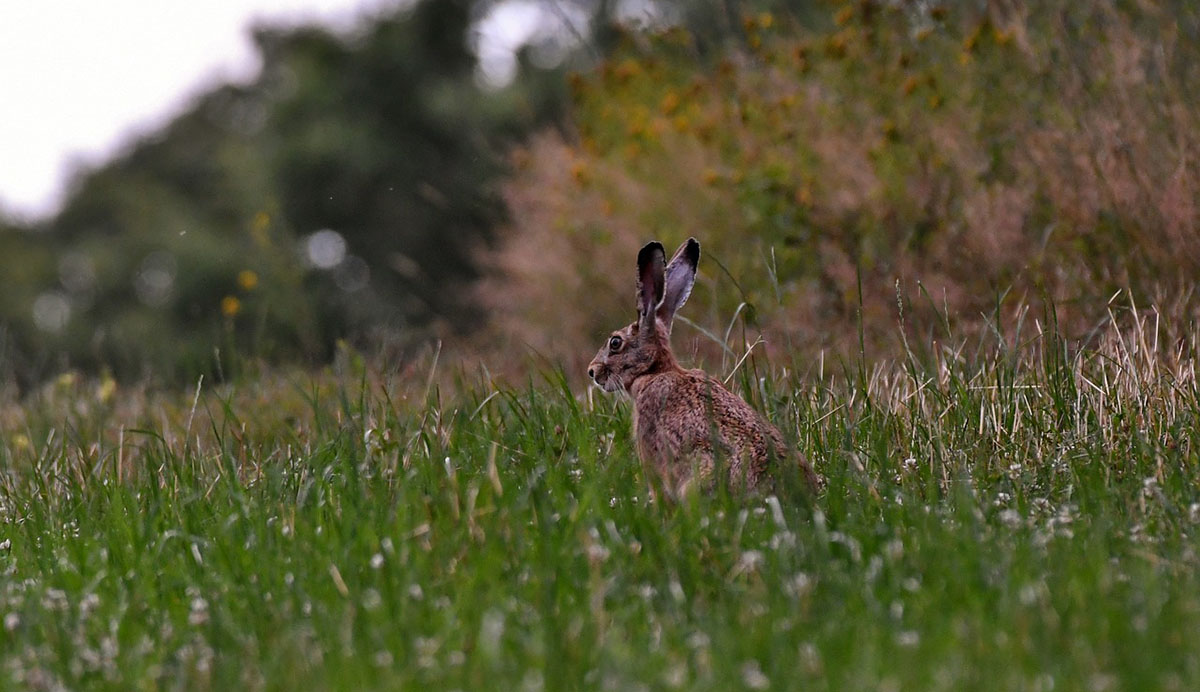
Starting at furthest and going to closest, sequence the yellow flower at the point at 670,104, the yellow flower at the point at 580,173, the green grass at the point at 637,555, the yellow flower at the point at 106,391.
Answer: the yellow flower at the point at 580,173, the yellow flower at the point at 670,104, the yellow flower at the point at 106,391, the green grass at the point at 637,555

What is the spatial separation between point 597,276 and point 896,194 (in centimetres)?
275

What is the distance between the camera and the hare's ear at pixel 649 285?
5957 mm

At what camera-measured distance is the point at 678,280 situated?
620cm

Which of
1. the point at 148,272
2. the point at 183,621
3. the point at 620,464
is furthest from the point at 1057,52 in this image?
the point at 148,272

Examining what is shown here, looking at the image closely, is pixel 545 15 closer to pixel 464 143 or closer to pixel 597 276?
pixel 464 143

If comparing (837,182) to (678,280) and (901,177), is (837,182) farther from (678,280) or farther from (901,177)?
(678,280)

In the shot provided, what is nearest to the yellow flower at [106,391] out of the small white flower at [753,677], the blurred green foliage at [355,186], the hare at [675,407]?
the hare at [675,407]

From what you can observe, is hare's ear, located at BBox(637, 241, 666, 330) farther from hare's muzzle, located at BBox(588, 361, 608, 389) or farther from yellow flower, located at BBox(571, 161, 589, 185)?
yellow flower, located at BBox(571, 161, 589, 185)

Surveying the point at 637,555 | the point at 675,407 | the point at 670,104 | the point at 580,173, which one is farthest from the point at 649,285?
the point at 580,173

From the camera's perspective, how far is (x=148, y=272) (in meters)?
29.5

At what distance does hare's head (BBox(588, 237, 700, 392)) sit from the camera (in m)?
6.01

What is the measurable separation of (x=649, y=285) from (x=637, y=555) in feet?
6.70

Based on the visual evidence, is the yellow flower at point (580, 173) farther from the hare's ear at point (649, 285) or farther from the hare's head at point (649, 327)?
the hare's ear at point (649, 285)

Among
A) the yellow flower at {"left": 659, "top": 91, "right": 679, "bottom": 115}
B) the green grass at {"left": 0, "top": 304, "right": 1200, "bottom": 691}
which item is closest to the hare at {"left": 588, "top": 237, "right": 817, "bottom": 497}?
the green grass at {"left": 0, "top": 304, "right": 1200, "bottom": 691}
